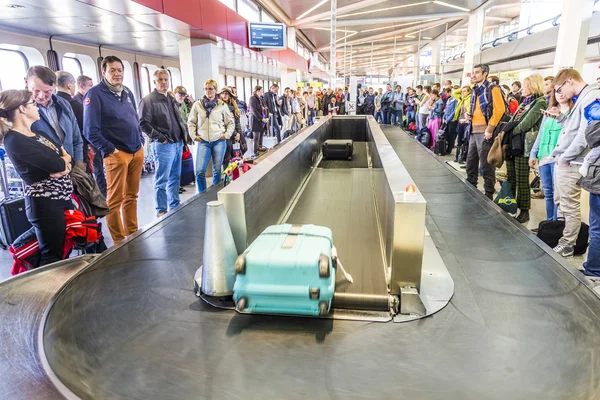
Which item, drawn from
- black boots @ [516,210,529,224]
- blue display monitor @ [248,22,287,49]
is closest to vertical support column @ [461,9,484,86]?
blue display monitor @ [248,22,287,49]

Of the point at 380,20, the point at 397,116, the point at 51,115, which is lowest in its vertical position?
the point at 397,116

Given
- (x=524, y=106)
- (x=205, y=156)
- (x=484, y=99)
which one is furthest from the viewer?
(x=205, y=156)

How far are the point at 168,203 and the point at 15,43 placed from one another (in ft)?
14.7

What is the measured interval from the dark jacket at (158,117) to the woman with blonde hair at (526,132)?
158 inches

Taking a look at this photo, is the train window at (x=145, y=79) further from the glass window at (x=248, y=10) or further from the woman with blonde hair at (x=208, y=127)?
the woman with blonde hair at (x=208, y=127)

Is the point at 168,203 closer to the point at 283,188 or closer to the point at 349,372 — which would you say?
the point at 283,188

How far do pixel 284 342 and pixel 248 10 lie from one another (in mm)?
15654

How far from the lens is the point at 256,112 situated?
31.3 feet

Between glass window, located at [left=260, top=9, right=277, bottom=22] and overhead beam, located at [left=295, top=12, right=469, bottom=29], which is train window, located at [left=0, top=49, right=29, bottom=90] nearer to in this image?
glass window, located at [left=260, top=9, right=277, bottom=22]

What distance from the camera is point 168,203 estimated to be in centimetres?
484

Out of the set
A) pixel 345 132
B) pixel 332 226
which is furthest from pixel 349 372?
pixel 345 132

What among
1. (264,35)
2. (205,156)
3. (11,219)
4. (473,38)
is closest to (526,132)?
(205,156)

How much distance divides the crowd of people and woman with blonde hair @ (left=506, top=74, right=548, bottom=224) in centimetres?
1

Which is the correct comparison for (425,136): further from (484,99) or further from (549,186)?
(549,186)
